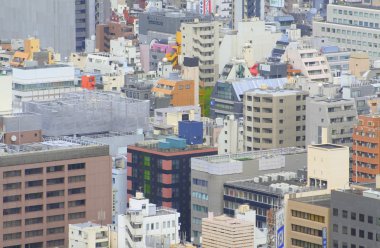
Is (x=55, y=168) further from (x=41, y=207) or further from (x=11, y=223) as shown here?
(x=11, y=223)

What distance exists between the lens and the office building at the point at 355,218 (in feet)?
428

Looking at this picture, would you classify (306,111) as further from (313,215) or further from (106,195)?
(313,215)

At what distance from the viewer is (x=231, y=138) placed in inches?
6663

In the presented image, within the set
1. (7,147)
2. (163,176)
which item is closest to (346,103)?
(163,176)

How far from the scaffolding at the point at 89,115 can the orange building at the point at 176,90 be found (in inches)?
530

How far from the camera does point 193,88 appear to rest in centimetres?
19338

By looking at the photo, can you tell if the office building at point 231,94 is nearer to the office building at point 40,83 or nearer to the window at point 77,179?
the office building at point 40,83

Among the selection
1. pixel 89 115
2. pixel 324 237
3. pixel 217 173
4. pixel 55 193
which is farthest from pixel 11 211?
pixel 89 115

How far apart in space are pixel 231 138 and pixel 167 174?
1340 centimetres

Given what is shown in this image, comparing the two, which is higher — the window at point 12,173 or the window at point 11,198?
the window at point 12,173

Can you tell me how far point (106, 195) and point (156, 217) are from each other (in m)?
12.3

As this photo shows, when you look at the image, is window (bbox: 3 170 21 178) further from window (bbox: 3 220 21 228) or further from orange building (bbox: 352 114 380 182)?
orange building (bbox: 352 114 380 182)

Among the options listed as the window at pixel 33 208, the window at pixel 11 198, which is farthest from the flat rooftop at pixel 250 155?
the window at pixel 11 198

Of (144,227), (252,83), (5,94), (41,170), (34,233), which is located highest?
(5,94)
